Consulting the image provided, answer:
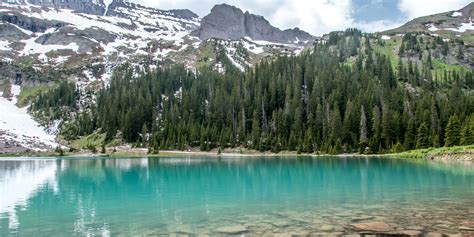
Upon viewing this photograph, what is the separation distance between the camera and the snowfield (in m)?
132

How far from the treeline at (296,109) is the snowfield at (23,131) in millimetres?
13130

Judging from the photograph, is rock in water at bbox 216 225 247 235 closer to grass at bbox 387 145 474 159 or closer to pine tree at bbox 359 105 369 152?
grass at bbox 387 145 474 159

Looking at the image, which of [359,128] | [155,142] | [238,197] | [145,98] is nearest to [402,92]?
[359,128]

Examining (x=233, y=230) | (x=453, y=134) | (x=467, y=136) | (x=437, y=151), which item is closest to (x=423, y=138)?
(x=453, y=134)

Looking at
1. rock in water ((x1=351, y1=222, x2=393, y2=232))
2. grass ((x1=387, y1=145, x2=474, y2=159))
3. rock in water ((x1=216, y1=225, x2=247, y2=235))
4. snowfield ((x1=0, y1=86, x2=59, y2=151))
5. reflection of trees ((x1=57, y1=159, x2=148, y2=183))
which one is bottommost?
rock in water ((x1=216, y1=225, x2=247, y2=235))

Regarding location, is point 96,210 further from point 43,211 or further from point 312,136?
point 312,136

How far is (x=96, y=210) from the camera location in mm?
24469

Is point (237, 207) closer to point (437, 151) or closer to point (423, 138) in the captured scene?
point (437, 151)

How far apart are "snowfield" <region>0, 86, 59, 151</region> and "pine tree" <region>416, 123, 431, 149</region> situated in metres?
107

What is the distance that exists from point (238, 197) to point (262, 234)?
1238 centimetres

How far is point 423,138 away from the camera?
94500mm

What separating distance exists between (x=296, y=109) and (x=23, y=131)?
98.9 metres

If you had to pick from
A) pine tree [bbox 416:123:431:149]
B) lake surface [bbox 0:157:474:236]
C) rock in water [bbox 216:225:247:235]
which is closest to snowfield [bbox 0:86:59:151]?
lake surface [bbox 0:157:474:236]

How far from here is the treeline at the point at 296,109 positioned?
106375 millimetres
